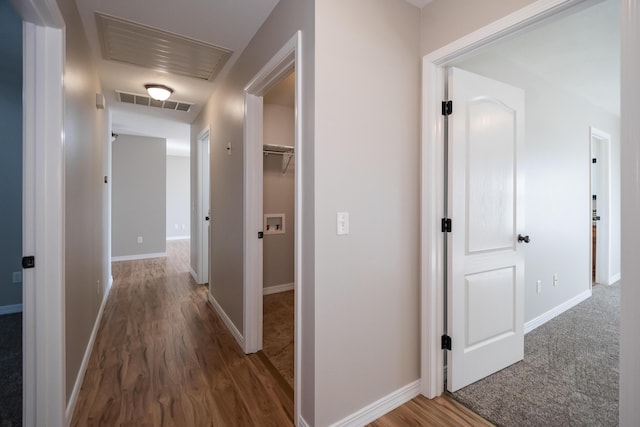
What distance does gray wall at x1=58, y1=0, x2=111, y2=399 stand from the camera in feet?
5.47

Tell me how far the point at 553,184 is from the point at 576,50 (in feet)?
A: 3.86

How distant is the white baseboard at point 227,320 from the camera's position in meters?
2.51

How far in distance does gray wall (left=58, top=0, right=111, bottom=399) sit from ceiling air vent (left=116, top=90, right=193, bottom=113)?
98 centimetres

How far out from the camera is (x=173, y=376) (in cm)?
208

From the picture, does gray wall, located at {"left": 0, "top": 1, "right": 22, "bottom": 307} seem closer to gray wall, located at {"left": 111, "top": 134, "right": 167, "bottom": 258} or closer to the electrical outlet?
the electrical outlet

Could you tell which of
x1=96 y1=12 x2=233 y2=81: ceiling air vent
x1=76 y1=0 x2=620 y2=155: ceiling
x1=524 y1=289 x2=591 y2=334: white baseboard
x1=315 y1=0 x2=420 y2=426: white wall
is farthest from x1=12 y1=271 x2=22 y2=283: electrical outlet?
x1=524 y1=289 x2=591 y2=334: white baseboard

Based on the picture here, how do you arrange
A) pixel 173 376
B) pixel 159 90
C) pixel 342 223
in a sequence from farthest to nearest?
pixel 159 90 → pixel 173 376 → pixel 342 223

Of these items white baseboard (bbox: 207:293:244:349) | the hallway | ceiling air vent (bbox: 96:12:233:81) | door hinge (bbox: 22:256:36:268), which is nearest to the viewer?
door hinge (bbox: 22:256:36:268)

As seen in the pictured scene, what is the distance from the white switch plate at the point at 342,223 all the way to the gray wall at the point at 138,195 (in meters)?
5.72

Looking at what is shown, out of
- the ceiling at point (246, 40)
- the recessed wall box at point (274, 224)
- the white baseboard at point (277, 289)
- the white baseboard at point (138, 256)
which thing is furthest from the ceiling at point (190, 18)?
the white baseboard at point (138, 256)

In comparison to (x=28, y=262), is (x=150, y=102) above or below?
above

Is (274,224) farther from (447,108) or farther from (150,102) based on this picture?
(447,108)

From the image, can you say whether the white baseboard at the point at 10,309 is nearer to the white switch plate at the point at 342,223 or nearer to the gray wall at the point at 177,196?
the white switch plate at the point at 342,223

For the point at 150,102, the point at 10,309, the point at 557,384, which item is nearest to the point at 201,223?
the point at 150,102
